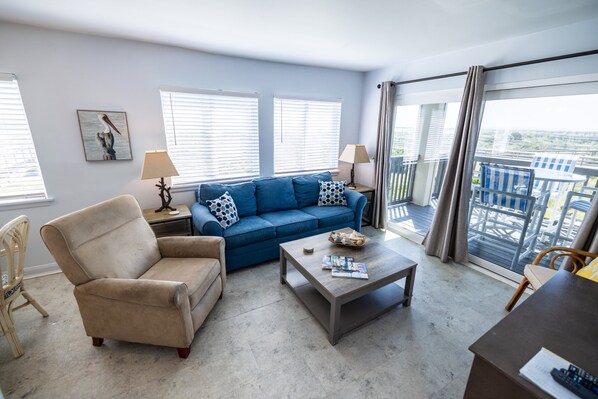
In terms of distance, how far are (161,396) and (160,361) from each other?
28 cm

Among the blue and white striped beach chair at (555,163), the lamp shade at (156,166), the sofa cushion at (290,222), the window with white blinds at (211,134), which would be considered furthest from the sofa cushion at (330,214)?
the blue and white striped beach chair at (555,163)

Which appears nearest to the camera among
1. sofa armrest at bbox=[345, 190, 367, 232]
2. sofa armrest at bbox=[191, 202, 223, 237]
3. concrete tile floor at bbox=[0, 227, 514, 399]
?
concrete tile floor at bbox=[0, 227, 514, 399]

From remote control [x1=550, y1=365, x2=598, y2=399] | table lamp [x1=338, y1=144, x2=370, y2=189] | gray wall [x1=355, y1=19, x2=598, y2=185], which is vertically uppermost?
gray wall [x1=355, y1=19, x2=598, y2=185]

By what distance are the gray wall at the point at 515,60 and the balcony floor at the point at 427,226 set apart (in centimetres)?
163

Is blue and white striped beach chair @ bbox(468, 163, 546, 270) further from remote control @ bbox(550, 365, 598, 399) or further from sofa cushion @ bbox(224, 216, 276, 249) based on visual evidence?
sofa cushion @ bbox(224, 216, 276, 249)

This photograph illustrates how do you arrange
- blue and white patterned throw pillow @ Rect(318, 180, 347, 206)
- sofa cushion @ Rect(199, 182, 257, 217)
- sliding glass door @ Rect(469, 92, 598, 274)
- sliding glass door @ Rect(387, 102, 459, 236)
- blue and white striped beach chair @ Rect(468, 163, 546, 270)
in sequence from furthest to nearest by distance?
1. blue and white patterned throw pillow @ Rect(318, 180, 347, 206)
2. sliding glass door @ Rect(387, 102, 459, 236)
3. sofa cushion @ Rect(199, 182, 257, 217)
4. blue and white striped beach chair @ Rect(468, 163, 546, 270)
5. sliding glass door @ Rect(469, 92, 598, 274)

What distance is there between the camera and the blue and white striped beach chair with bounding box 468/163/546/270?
2684mm

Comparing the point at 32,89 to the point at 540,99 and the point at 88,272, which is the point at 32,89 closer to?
the point at 88,272

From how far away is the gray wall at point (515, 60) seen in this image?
6.86 ft

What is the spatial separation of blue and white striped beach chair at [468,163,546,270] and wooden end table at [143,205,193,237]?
345 cm

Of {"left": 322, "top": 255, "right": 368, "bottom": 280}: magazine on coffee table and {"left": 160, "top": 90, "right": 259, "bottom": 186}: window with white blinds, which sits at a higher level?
{"left": 160, "top": 90, "right": 259, "bottom": 186}: window with white blinds

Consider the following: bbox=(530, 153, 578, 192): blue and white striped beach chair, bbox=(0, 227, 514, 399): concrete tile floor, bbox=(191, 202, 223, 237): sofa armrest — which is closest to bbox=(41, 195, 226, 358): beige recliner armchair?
bbox=(0, 227, 514, 399): concrete tile floor

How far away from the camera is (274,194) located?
3.43m

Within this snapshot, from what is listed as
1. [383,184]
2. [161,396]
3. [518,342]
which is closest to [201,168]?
[161,396]
